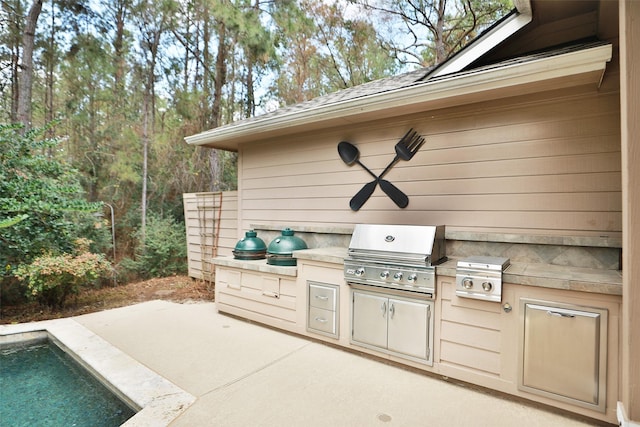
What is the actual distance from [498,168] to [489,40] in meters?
1.28

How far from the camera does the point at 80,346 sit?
340 centimetres

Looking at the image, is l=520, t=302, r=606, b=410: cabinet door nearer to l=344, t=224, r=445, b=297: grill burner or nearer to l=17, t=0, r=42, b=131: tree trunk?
l=344, t=224, r=445, b=297: grill burner

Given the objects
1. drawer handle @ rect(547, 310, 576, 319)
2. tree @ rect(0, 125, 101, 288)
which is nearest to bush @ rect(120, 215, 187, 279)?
tree @ rect(0, 125, 101, 288)

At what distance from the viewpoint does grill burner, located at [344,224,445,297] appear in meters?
2.80

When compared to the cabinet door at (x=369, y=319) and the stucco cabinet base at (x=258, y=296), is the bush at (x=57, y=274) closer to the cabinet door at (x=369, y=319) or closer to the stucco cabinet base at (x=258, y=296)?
the stucco cabinet base at (x=258, y=296)

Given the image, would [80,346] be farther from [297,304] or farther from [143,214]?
[143,214]

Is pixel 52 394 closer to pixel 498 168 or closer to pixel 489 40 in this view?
pixel 498 168

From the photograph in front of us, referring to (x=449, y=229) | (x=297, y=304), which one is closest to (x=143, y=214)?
(x=297, y=304)

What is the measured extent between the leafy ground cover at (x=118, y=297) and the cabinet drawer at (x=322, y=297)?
259 centimetres

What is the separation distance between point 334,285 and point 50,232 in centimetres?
429

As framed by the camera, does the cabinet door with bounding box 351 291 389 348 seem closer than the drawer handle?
No

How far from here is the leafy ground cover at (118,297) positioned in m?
4.65

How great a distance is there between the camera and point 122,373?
2.81 m

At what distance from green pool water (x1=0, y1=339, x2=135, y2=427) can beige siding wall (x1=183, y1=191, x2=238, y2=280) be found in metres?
2.88
